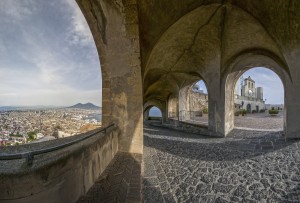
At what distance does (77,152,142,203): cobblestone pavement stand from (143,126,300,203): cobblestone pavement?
1.51ft

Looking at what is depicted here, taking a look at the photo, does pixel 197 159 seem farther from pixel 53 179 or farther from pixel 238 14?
pixel 238 14

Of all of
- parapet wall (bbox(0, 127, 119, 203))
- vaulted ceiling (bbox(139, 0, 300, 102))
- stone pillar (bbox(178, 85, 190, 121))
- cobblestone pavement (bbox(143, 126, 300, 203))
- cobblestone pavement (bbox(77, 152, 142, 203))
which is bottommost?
cobblestone pavement (bbox(143, 126, 300, 203))

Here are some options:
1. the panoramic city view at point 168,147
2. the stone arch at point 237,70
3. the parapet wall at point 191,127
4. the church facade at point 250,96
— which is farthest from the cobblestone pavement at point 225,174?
the church facade at point 250,96

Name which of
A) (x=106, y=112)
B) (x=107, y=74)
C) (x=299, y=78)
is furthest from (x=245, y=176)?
(x=299, y=78)

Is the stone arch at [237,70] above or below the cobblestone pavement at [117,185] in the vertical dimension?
above

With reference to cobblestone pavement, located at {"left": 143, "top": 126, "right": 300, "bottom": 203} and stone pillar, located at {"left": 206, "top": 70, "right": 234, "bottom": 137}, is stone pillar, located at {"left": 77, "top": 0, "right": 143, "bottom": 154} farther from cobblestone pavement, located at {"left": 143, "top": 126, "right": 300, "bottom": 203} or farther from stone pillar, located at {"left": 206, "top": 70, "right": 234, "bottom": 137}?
stone pillar, located at {"left": 206, "top": 70, "right": 234, "bottom": 137}

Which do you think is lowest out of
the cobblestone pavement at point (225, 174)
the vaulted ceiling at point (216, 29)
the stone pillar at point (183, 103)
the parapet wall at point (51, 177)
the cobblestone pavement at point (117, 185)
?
the cobblestone pavement at point (225, 174)

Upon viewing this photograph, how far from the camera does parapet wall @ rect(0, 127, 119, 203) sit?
138 centimetres

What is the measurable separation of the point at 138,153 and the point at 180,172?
114 cm

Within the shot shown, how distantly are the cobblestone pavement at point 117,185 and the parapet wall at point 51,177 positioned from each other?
134 mm

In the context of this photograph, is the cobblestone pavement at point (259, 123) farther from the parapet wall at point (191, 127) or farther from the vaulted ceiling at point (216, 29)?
the vaulted ceiling at point (216, 29)

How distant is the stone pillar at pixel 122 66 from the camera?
4.47 metres

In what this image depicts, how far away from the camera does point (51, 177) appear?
1619 millimetres

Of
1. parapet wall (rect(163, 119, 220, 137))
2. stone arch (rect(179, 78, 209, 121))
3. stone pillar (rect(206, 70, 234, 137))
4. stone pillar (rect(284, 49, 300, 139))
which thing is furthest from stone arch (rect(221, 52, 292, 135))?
stone arch (rect(179, 78, 209, 121))
